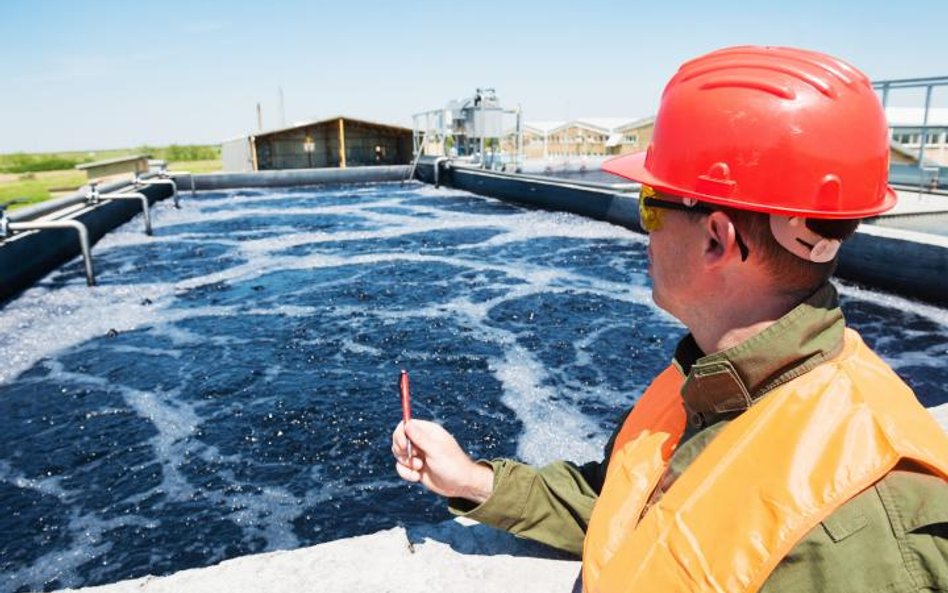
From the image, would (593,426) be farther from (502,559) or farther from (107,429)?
(107,429)

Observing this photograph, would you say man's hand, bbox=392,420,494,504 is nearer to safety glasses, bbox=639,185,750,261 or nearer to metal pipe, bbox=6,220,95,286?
safety glasses, bbox=639,185,750,261

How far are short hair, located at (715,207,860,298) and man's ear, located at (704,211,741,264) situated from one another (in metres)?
0.02

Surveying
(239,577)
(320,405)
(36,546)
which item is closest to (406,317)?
(320,405)

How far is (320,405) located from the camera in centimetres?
506

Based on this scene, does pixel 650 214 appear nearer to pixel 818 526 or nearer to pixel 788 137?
pixel 788 137

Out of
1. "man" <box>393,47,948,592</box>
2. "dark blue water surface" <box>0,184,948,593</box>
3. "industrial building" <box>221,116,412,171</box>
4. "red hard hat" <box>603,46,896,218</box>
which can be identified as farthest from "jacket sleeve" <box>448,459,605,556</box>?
"industrial building" <box>221,116,412,171</box>

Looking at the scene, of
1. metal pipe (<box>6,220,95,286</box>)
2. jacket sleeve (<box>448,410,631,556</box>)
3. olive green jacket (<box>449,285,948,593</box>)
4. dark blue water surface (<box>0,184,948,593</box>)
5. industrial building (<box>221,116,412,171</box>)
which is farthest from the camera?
industrial building (<box>221,116,412,171</box>)

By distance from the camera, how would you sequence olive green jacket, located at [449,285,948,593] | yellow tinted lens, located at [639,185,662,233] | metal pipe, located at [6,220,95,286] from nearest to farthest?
olive green jacket, located at [449,285,948,593], yellow tinted lens, located at [639,185,662,233], metal pipe, located at [6,220,95,286]

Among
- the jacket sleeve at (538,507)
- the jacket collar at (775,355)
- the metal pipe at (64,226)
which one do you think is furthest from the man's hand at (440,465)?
the metal pipe at (64,226)

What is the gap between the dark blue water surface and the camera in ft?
11.9

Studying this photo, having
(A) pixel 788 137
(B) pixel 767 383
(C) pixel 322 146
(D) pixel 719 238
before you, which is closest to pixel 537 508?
(B) pixel 767 383

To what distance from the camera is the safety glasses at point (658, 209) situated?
47.1 inches

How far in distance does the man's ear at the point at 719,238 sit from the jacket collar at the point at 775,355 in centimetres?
16

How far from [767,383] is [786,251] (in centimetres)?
25
